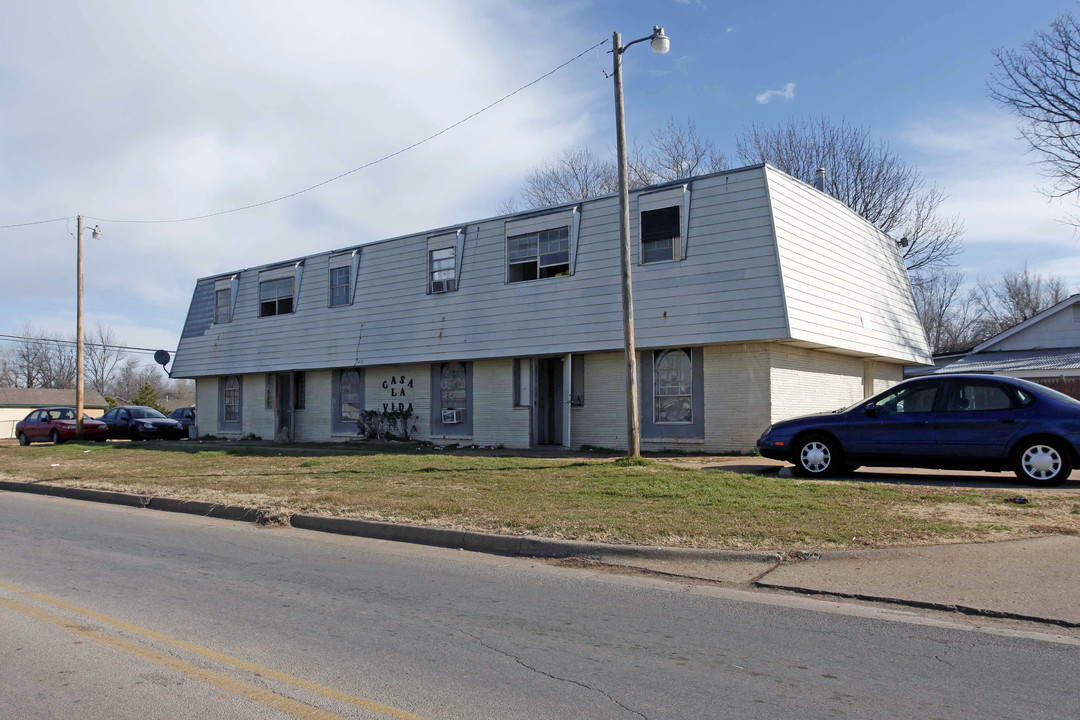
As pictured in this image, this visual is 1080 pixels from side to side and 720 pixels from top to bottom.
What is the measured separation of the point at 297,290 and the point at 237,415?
5.51m

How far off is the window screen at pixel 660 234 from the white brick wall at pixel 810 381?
3.07m

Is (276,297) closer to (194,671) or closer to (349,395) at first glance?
(349,395)

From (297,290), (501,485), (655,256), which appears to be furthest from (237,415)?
(501,485)

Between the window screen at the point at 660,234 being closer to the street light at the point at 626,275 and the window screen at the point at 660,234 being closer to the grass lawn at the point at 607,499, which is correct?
the street light at the point at 626,275

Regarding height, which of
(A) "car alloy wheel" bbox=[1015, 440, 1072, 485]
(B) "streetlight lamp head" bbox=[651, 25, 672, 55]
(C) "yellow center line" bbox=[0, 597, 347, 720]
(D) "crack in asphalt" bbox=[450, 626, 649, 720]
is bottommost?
(D) "crack in asphalt" bbox=[450, 626, 649, 720]

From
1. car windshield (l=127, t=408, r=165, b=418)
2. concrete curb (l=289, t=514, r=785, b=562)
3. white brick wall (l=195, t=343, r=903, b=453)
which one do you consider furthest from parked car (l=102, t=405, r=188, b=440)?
concrete curb (l=289, t=514, r=785, b=562)

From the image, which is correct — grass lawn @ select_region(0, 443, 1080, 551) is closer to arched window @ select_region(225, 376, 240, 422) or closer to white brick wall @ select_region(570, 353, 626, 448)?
white brick wall @ select_region(570, 353, 626, 448)

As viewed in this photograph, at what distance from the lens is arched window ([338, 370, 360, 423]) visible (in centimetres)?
2431

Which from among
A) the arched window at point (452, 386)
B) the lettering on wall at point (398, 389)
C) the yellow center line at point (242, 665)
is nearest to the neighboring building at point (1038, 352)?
the arched window at point (452, 386)

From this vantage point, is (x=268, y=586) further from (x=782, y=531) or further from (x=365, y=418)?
(x=365, y=418)

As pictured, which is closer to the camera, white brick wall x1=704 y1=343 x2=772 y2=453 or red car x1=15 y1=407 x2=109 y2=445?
white brick wall x1=704 y1=343 x2=772 y2=453

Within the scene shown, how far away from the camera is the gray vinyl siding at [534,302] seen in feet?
54.5

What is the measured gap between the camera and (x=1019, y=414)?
429 inches

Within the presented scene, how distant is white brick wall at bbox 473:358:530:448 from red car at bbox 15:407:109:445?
56.9 feet
